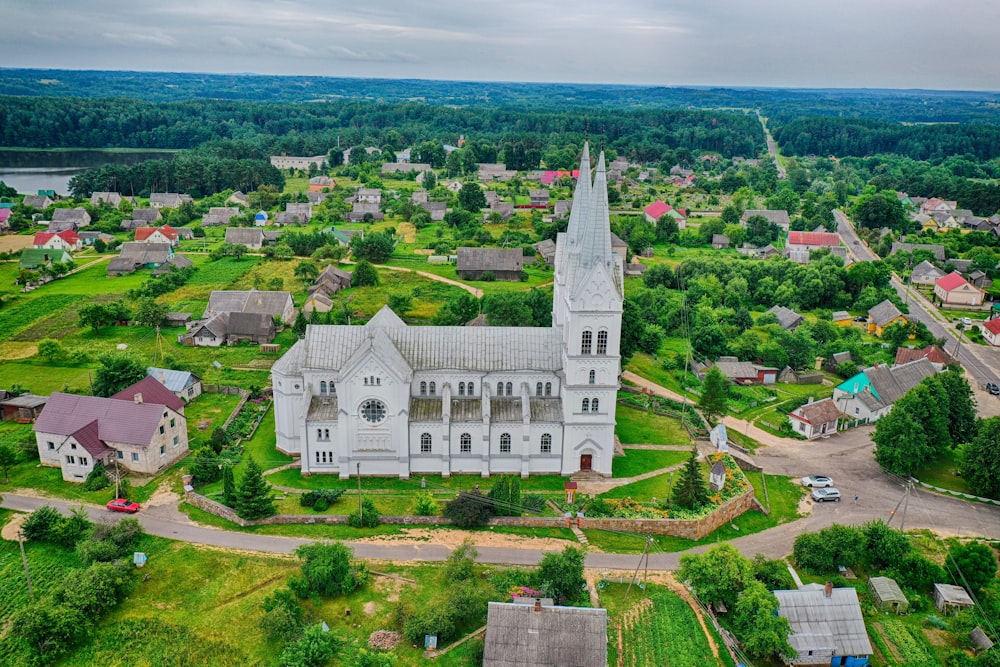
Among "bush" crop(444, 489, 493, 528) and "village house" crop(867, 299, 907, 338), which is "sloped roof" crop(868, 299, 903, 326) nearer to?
"village house" crop(867, 299, 907, 338)

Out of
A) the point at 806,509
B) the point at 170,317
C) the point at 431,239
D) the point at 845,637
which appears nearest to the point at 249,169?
the point at 431,239

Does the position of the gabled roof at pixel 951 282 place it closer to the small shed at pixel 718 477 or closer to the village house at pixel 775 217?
the village house at pixel 775 217

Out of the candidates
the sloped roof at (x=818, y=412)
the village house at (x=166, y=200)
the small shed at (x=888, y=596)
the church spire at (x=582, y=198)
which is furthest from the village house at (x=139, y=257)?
the small shed at (x=888, y=596)

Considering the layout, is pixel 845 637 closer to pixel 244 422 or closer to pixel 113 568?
pixel 113 568

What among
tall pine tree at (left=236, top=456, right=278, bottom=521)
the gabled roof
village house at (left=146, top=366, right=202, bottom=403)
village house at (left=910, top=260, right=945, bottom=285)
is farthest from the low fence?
village house at (left=910, top=260, right=945, bottom=285)

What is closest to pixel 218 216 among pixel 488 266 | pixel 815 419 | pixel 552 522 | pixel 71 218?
pixel 71 218
